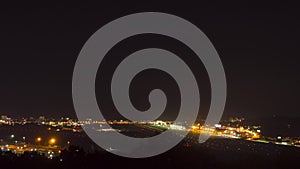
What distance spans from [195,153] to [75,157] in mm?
4809

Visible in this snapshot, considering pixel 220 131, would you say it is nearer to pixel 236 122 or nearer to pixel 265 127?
pixel 265 127

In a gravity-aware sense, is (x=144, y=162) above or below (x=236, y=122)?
below

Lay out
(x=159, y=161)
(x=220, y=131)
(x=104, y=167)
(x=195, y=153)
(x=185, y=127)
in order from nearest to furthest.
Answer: (x=104, y=167) → (x=159, y=161) → (x=195, y=153) → (x=185, y=127) → (x=220, y=131)

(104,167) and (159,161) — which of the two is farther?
(159,161)

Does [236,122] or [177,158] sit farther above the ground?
[236,122]

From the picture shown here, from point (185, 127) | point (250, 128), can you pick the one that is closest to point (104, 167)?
point (185, 127)

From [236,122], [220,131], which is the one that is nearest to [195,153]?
[220,131]

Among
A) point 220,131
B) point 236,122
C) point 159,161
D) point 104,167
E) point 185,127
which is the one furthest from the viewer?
point 236,122

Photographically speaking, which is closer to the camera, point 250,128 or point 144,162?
point 144,162

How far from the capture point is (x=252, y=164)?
18.1 meters

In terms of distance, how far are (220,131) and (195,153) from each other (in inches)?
1833

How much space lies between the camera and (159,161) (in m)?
15.8

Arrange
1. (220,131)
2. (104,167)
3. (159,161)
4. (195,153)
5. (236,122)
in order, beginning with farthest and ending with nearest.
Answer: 1. (236,122)
2. (220,131)
3. (195,153)
4. (159,161)
5. (104,167)

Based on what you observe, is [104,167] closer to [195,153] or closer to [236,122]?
[195,153]
